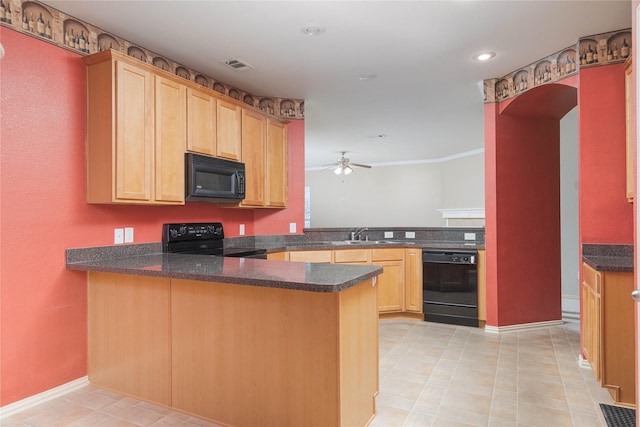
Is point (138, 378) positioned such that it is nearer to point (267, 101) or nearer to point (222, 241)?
point (222, 241)

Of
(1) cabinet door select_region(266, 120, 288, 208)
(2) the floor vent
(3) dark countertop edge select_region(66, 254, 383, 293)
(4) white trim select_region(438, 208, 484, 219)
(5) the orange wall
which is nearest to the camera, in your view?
(3) dark countertop edge select_region(66, 254, 383, 293)

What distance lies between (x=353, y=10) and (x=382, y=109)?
7.55 ft

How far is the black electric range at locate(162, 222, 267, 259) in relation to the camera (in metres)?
3.24

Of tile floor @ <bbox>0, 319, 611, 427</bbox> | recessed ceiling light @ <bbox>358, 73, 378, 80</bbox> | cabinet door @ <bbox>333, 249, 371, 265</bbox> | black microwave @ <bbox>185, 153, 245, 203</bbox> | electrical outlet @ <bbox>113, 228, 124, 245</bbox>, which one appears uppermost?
recessed ceiling light @ <bbox>358, 73, 378, 80</bbox>

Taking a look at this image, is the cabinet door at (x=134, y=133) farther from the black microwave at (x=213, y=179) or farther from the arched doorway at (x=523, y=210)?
the arched doorway at (x=523, y=210)

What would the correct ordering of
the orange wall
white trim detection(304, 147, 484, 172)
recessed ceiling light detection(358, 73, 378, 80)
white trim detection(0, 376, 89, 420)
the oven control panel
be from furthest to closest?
white trim detection(304, 147, 484, 172), the orange wall, recessed ceiling light detection(358, 73, 378, 80), the oven control panel, white trim detection(0, 376, 89, 420)

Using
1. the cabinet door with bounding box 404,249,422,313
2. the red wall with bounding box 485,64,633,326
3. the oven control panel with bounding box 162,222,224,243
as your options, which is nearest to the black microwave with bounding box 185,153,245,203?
the oven control panel with bounding box 162,222,224,243

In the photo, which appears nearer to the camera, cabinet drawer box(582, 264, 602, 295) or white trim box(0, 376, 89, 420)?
white trim box(0, 376, 89, 420)

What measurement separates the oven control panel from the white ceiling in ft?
4.75

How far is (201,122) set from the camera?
3205 millimetres

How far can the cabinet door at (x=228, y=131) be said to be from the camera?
3.41m

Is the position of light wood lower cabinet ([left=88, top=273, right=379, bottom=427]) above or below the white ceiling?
below

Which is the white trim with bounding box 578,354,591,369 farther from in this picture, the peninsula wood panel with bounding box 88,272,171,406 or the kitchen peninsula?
the peninsula wood panel with bounding box 88,272,171,406

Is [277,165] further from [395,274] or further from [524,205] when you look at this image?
[524,205]
